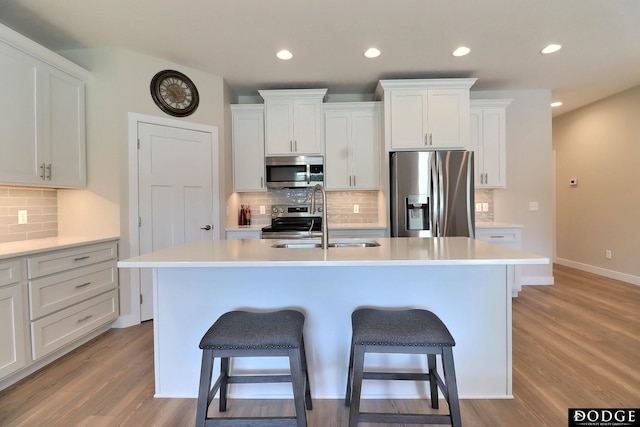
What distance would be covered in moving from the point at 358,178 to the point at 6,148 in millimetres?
3168

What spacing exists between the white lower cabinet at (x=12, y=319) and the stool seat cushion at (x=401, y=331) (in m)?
2.11

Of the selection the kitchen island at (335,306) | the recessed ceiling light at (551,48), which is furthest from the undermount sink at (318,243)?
the recessed ceiling light at (551,48)

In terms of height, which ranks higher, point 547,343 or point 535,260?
point 535,260

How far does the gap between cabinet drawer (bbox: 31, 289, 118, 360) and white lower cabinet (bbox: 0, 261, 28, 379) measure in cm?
9

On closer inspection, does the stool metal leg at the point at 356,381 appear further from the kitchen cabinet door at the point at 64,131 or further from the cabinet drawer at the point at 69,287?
the kitchen cabinet door at the point at 64,131

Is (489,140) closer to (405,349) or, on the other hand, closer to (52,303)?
(405,349)

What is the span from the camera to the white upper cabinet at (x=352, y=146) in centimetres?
374

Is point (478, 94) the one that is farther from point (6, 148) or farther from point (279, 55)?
point (6, 148)

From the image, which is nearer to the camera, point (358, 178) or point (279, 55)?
point (279, 55)

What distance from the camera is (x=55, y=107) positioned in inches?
97.4

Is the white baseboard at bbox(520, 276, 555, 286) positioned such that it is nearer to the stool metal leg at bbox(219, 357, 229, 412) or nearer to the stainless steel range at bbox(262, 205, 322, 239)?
the stainless steel range at bbox(262, 205, 322, 239)

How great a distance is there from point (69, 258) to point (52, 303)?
12.8 inches

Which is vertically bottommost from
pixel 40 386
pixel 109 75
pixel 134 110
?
pixel 40 386

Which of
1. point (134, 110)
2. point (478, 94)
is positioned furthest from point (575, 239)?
point (134, 110)
